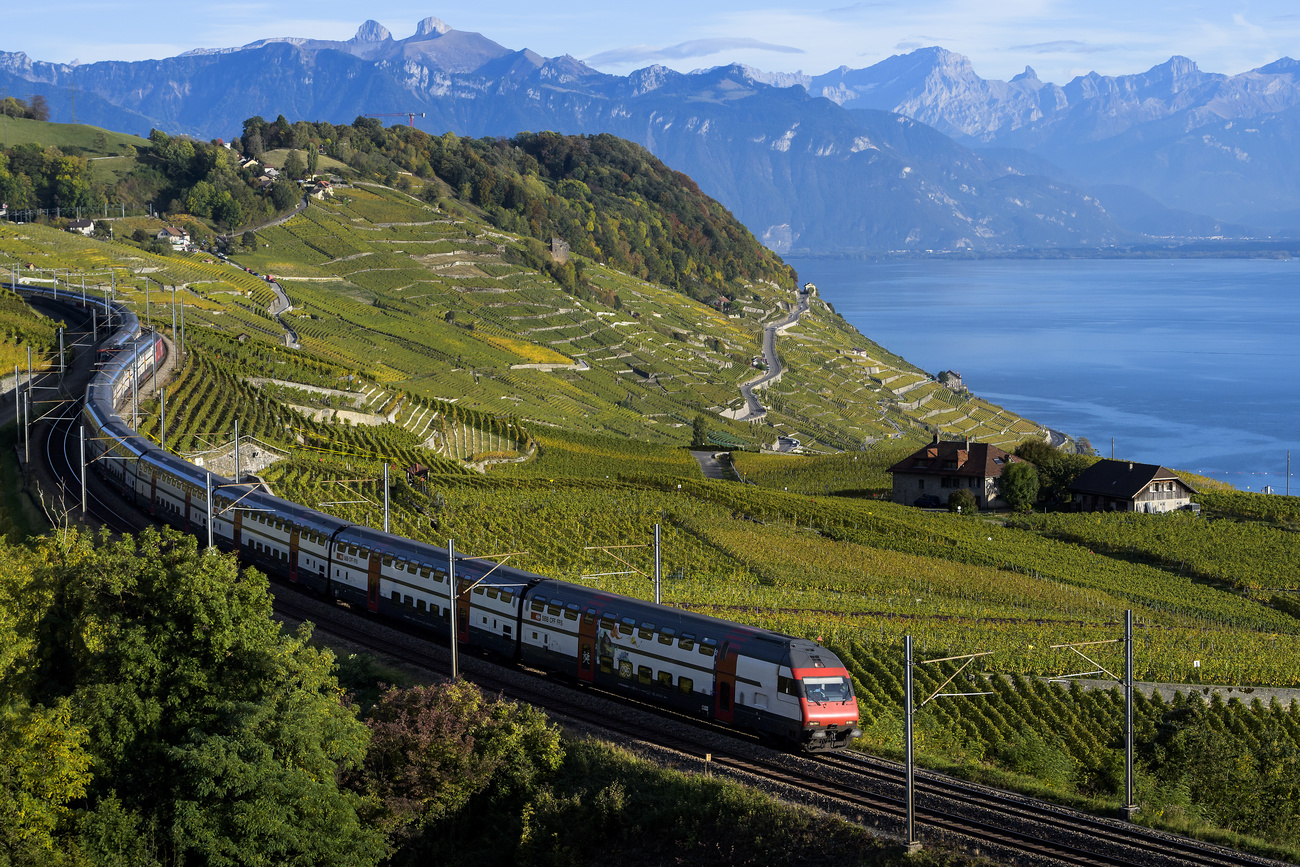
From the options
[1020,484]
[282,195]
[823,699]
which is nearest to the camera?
[823,699]

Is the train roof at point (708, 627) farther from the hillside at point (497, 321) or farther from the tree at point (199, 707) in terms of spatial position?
the hillside at point (497, 321)

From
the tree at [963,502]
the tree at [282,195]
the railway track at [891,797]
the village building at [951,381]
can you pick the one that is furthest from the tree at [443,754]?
the village building at [951,381]

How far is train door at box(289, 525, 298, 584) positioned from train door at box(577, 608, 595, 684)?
12027 millimetres

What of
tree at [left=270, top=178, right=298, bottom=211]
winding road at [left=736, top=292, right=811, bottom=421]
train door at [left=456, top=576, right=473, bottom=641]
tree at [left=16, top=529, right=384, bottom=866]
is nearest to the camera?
tree at [left=16, top=529, right=384, bottom=866]

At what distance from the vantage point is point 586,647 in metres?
27.7

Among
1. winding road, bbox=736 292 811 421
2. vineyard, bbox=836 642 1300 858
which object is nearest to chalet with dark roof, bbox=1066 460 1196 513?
vineyard, bbox=836 642 1300 858

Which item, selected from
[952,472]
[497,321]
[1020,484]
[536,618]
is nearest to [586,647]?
[536,618]

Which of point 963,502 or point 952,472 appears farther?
point 952,472

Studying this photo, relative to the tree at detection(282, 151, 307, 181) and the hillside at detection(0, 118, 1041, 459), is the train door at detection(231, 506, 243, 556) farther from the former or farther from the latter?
the tree at detection(282, 151, 307, 181)

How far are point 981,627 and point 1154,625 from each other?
9.94 m

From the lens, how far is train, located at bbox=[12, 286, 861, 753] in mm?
23953

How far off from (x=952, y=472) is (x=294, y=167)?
11213cm

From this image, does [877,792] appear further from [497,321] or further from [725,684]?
[497,321]

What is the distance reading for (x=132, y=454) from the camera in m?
44.8
